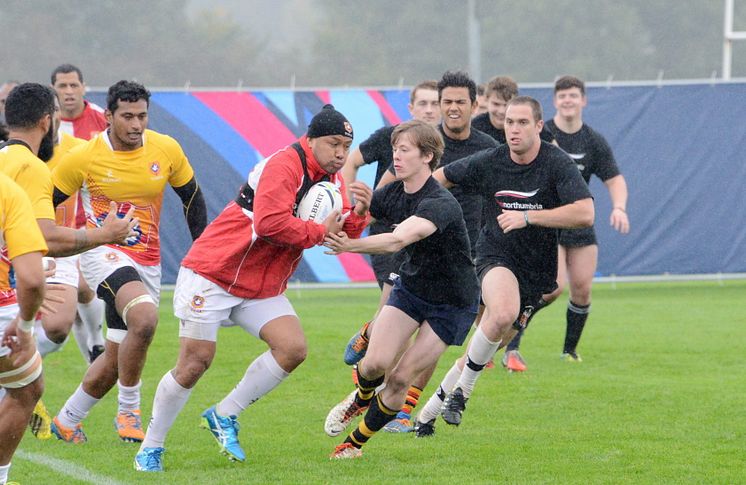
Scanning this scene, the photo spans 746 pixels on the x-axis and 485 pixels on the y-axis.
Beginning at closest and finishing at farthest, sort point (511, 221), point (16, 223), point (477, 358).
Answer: point (16, 223) → point (511, 221) → point (477, 358)

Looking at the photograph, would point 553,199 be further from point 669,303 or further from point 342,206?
point 669,303

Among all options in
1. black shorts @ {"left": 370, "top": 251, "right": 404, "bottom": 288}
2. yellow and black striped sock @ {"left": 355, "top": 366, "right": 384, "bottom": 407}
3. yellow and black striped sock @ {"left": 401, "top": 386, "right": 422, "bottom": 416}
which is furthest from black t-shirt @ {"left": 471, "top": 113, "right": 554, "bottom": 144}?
yellow and black striped sock @ {"left": 355, "top": 366, "right": 384, "bottom": 407}

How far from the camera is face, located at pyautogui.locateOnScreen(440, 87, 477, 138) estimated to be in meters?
9.20

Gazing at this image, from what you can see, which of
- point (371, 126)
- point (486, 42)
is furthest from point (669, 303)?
point (486, 42)

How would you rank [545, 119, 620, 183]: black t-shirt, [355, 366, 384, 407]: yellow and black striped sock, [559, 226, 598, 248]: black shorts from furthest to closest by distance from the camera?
[545, 119, 620, 183]: black t-shirt, [559, 226, 598, 248]: black shorts, [355, 366, 384, 407]: yellow and black striped sock

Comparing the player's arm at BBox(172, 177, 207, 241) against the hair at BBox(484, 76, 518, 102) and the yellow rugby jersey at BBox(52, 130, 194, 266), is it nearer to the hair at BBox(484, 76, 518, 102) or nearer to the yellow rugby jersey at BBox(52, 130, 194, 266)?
the yellow rugby jersey at BBox(52, 130, 194, 266)

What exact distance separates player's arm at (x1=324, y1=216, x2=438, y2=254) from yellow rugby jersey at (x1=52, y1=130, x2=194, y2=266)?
1.80 metres

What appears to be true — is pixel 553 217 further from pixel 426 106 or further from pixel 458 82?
pixel 426 106

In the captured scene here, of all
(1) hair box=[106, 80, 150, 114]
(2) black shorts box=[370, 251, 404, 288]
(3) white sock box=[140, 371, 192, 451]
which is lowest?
(3) white sock box=[140, 371, 192, 451]

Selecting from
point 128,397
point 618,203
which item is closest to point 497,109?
point 618,203

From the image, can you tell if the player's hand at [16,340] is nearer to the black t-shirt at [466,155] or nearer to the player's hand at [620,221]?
the black t-shirt at [466,155]

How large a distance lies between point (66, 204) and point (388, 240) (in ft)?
10.6

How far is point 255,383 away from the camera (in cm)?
707

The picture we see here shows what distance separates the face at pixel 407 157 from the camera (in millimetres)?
7258
